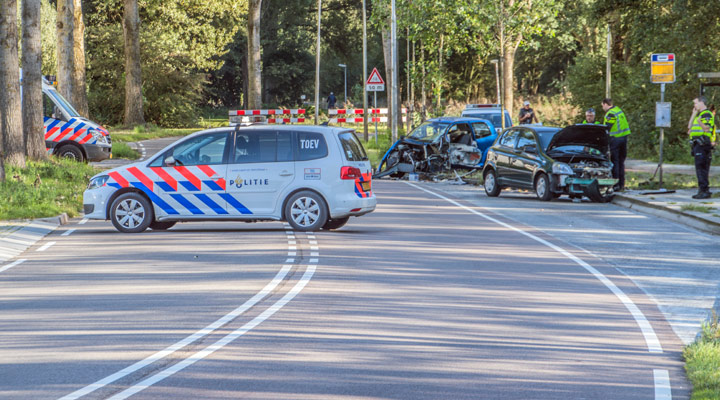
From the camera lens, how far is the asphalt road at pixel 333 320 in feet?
22.6

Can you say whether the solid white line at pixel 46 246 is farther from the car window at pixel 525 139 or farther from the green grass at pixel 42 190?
the car window at pixel 525 139

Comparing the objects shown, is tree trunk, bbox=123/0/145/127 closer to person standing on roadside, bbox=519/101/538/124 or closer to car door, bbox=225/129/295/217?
person standing on roadside, bbox=519/101/538/124

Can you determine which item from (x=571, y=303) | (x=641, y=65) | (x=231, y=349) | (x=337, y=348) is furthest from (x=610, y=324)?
(x=641, y=65)

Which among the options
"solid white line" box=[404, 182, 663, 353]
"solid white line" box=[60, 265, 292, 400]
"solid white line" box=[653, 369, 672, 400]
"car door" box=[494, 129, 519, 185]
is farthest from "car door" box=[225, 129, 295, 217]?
"solid white line" box=[653, 369, 672, 400]

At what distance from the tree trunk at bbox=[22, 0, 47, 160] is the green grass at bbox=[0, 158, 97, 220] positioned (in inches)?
22.8

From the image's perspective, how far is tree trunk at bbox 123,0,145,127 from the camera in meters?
47.8

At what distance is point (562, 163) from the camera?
72.5 ft

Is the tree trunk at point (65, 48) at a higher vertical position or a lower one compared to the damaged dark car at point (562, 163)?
higher

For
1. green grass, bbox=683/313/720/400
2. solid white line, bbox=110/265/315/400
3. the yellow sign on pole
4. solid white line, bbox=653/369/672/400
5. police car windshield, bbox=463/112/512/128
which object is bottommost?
solid white line, bbox=653/369/672/400

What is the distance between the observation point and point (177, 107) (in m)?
58.4

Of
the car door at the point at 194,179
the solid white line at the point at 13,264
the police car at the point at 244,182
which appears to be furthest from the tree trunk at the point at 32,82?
the solid white line at the point at 13,264

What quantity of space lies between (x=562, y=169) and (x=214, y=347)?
15155mm

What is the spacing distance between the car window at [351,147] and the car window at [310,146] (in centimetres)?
34

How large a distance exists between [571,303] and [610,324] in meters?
1.03
